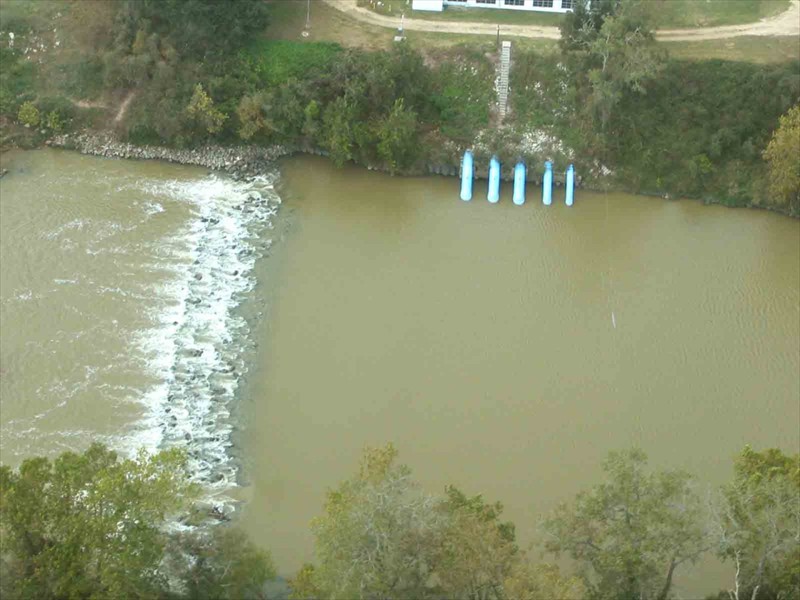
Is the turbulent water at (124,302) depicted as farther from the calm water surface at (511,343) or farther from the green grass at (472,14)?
the green grass at (472,14)

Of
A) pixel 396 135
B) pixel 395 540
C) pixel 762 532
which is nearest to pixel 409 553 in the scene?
pixel 395 540

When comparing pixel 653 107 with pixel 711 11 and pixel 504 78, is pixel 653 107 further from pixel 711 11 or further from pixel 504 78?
pixel 711 11

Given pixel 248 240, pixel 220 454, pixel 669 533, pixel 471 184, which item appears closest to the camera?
pixel 669 533

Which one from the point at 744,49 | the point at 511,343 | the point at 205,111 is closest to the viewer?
the point at 511,343

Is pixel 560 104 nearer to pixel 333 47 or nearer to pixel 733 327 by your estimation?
pixel 333 47

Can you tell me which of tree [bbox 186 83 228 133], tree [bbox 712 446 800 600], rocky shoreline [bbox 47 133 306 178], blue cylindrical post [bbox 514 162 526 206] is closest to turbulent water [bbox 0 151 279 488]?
rocky shoreline [bbox 47 133 306 178]

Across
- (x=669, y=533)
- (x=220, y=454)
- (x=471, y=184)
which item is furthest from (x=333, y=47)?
(x=669, y=533)
